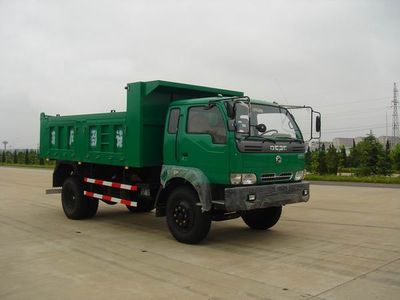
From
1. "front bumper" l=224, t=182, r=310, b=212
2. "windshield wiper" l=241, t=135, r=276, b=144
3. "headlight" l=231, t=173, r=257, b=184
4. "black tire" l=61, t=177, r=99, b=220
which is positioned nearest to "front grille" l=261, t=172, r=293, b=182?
"front bumper" l=224, t=182, r=310, b=212

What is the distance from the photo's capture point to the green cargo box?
8.09 m

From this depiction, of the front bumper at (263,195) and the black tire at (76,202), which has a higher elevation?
the front bumper at (263,195)

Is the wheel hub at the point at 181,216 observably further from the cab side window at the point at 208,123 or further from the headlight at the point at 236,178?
the cab side window at the point at 208,123

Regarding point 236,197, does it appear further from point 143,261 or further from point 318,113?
point 318,113

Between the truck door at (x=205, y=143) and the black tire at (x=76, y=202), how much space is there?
337 cm

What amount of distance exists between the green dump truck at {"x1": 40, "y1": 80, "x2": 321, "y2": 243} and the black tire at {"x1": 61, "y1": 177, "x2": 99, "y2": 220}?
0.13m

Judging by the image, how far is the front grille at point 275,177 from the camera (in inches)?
282

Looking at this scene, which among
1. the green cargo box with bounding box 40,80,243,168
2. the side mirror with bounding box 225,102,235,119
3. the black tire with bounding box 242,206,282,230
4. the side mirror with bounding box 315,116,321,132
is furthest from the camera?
the black tire with bounding box 242,206,282,230

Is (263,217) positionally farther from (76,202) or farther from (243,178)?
(76,202)

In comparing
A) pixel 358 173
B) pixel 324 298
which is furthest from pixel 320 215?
pixel 358 173

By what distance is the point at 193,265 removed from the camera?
604cm

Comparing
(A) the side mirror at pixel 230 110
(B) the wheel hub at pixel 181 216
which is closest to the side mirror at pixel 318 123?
(A) the side mirror at pixel 230 110

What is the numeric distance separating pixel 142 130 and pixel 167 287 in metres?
3.66

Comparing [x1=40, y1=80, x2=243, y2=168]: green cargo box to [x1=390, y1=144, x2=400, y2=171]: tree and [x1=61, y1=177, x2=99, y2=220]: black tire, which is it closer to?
[x1=61, y1=177, x2=99, y2=220]: black tire
